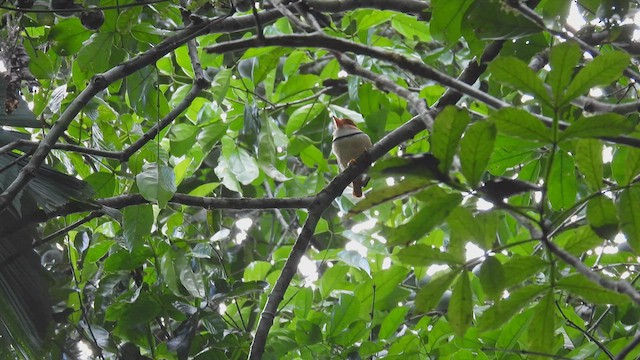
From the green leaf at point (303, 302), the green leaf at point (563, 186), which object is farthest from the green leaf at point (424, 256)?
the green leaf at point (303, 302)

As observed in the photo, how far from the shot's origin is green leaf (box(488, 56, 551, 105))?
1226 millimetres

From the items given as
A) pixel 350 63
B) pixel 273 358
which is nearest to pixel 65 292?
pixel 273 358

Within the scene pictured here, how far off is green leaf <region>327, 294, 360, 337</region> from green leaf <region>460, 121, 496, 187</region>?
1372mm

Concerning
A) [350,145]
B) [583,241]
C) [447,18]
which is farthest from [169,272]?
[583,241]

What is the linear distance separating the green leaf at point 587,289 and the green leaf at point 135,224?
1436 millimetres

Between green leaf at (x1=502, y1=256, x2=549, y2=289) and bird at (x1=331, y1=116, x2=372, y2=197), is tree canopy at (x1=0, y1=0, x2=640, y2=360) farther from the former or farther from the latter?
bird at (x1=331, y1=116, x2=372, y2=197)

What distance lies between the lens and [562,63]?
46.9 inches

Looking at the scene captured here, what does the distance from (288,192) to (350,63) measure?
5.51 feet

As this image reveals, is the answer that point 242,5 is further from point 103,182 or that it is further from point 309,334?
point 309,334

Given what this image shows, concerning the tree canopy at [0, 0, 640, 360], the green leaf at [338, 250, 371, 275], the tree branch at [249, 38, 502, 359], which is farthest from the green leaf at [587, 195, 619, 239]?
the green leaf at [338, 250, 371, 275]

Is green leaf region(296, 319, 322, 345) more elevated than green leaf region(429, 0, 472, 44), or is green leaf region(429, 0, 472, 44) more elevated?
green leaf region(429, 0, 472, 44)

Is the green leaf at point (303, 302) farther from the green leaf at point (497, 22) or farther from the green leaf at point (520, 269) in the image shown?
the green leaf at point (520, 269)

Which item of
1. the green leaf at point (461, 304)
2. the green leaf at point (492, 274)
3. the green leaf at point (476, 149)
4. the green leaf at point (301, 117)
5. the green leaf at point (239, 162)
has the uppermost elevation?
the green leaf at point (301, 117)

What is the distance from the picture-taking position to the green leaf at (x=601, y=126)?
116 centimetres
